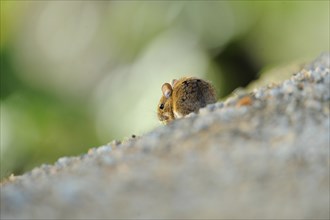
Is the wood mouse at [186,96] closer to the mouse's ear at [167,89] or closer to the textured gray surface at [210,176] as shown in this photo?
the mouse's ear at [167,89]

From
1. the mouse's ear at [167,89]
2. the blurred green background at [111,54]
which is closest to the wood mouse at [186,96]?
the mouse's ear at [167,89]

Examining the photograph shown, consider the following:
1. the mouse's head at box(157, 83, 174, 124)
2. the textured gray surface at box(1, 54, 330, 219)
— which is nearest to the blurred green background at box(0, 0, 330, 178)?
the mouse's head at box(157, 83, 174, 124)

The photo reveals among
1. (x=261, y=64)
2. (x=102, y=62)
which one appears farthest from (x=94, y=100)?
(x=261, y=64)

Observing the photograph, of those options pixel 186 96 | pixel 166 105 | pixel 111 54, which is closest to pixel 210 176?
pixel 186 96

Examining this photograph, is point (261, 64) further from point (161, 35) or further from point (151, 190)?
point (151, 190)

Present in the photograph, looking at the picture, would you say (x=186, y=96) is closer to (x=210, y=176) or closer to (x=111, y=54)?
(x=210, y=176)
